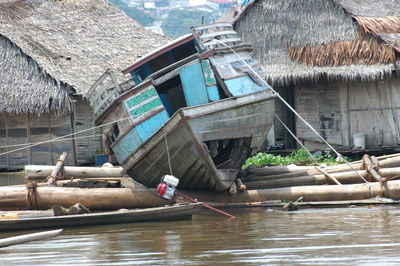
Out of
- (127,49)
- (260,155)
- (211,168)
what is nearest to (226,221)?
(211,168)

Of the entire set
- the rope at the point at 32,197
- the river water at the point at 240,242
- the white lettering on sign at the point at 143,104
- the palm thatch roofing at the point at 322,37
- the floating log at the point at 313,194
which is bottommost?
the river water at the point at 240,242

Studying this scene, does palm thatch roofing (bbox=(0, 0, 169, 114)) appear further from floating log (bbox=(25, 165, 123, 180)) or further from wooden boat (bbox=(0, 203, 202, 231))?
wooden boat (bbox=(0, 203, 202, 231))

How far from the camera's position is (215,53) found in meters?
16.8

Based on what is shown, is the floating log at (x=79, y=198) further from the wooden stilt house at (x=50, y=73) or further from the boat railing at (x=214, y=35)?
the wooden stilt house at (x=50, y=73)

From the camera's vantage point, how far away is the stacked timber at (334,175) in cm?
1702

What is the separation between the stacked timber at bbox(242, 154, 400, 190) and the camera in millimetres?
17016

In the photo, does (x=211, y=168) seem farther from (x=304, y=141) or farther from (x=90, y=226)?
(x=304, y=141)

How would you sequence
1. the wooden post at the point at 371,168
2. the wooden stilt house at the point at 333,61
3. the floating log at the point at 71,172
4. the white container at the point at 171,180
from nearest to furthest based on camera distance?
1. the white container at the point at 171,180
2. the wooden post at the point at 371,168
3. the floating log at the point at 71,172
4. the wooden stilt house at the point at 333,61

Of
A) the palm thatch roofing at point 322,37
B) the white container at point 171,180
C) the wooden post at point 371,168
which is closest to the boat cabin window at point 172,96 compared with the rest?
the white container at point 171,180

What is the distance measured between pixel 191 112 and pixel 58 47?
1113 centimetres

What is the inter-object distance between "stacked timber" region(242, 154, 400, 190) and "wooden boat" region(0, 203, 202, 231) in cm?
247

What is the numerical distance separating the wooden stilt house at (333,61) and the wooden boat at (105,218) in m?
8.59

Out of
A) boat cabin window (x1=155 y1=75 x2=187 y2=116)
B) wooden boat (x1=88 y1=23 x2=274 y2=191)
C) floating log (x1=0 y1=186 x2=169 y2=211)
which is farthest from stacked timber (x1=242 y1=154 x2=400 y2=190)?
floating log (x1=0 y1=186 x2=169 y2=211)

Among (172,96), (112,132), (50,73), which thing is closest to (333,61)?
(172,96)
